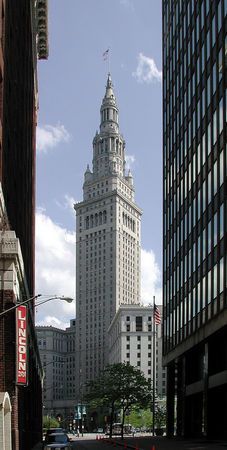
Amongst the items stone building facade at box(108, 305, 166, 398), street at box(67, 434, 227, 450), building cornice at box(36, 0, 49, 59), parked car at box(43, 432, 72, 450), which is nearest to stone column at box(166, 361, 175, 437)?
street at box(67, 434, 227, 450)

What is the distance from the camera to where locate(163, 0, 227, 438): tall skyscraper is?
175ft

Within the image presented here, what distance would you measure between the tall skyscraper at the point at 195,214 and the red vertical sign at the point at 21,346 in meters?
19.6

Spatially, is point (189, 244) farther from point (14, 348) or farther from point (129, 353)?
point (129, 353)

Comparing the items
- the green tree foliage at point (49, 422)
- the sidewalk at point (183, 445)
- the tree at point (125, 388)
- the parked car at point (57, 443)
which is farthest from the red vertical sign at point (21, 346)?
the green tree foliage at point (49, 422)

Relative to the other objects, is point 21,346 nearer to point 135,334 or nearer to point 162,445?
point 162,445

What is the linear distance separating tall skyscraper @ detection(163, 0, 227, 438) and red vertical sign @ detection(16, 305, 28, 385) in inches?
773

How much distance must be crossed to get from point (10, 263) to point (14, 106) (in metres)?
16.4

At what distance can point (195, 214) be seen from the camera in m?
61.8

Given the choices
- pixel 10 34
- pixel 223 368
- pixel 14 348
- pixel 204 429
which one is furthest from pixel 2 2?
pixel 204 429

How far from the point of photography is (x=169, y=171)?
77938 millimetres

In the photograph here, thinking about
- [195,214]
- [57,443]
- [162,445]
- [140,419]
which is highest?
[195,214]

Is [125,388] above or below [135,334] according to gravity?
below

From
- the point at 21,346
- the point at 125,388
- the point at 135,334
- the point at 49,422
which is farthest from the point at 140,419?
the point at 21,346

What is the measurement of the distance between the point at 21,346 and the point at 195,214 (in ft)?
104
